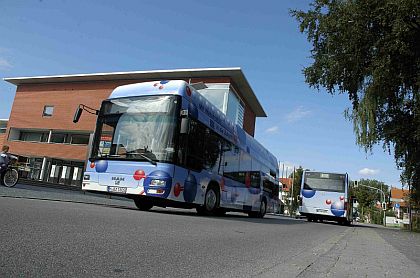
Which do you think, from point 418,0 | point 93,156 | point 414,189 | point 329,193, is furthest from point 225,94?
point 93,156

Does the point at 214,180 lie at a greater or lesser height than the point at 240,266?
greater

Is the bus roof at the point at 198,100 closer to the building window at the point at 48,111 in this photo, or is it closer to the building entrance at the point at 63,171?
the building entrance at the point at 63,171

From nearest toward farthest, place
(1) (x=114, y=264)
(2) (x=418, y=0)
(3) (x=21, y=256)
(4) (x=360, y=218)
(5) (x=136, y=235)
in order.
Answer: (3) (x=21, y=256) → (1) (x=114, y=264) → (5) (x=136, y=235) → (2) (x=418, y=0) → (4) (x=360, y=218)

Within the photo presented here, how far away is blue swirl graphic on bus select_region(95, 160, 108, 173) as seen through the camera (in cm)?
1059

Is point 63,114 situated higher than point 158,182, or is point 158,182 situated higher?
point 63,114

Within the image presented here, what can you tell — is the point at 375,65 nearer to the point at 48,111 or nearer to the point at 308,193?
the point at 308,193

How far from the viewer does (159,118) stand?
33.4 feet

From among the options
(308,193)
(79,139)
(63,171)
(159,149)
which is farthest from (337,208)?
(63,171)

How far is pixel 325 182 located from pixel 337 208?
5.95 feet

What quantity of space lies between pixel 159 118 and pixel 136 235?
5121mm

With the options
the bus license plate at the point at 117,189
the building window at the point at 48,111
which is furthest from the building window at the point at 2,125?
the bus license plate at the point at 117,189

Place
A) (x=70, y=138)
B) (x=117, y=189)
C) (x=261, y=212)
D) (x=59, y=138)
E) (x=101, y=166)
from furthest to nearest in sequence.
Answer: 1. (x=59, y=138)
2. (x=70, y=138)
3. (x=261, y=212)
4. (x=101, y=166)
5. (x=117, y=189)

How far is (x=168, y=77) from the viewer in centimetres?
4275

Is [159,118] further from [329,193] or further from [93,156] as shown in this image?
[329,193]
